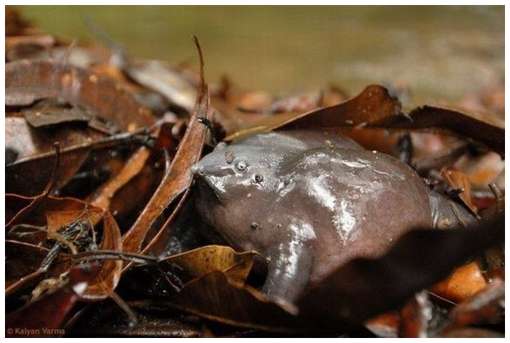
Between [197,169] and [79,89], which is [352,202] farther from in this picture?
[79,89]

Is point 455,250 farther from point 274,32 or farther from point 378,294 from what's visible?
point 274,32

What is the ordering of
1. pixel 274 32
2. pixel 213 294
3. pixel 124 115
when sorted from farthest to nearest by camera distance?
pixel 274 32, pixel 124 115, pixel 213 294

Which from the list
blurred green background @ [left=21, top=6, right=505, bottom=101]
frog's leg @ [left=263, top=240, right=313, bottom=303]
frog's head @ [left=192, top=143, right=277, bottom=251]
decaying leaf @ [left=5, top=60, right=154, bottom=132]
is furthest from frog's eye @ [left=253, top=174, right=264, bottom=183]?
blurred green background @ [left=21, top=6, right=505, bottom=101]

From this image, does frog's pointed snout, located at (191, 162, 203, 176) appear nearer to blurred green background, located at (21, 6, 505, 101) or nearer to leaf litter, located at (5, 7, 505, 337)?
leaf litter, located at (5, 7, 505, 337)

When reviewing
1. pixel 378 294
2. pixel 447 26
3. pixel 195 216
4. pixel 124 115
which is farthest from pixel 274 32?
pixel 378 294

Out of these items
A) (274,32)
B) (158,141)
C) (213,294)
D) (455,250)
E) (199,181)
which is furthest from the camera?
(274,32)
